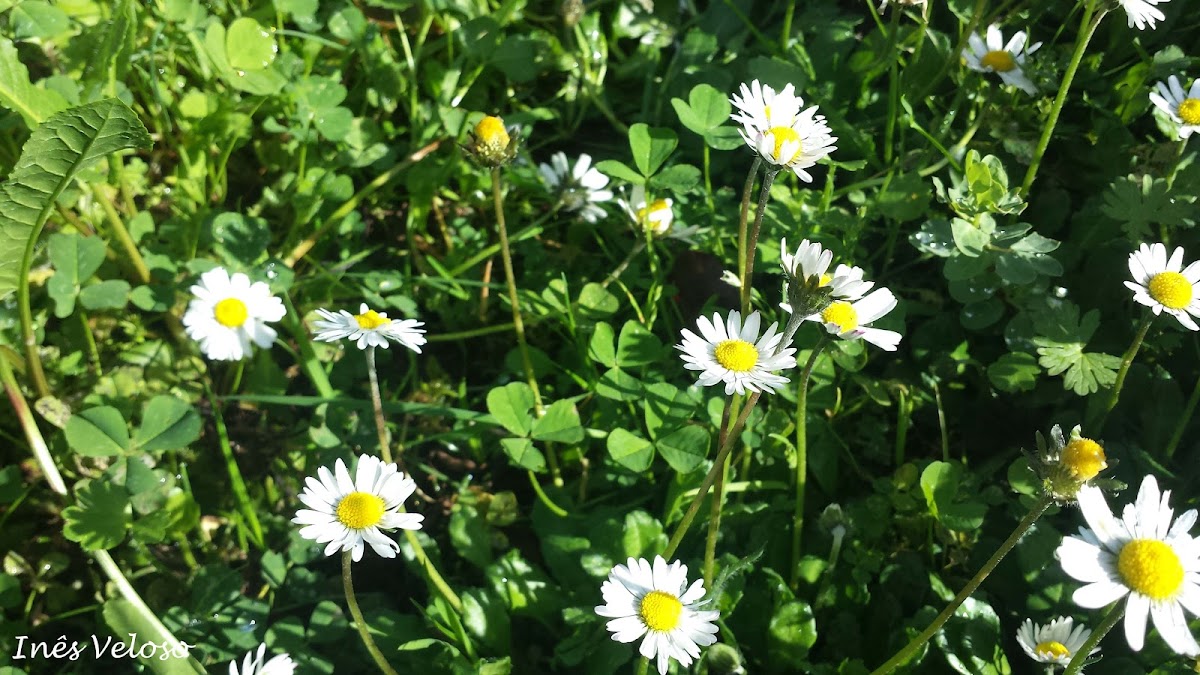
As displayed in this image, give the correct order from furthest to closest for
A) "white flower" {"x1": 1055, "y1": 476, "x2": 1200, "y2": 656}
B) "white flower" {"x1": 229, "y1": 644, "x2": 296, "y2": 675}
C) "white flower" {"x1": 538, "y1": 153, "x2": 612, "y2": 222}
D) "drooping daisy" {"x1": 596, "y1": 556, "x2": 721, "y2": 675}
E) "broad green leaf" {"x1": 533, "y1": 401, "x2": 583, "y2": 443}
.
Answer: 1. "white flower" {"x1": 538, "y1": 153, "x2": 612, "y2": 222}
2. "broad green leaf" {"x1": 533, "y1": 401, "x2": 583, "y2": 443}
3. "white flower" {"x1": 229, "y1": 644, "x2": 296, "y2": 675}
4. "drooping daisy" {"x1": 596, "y1": 556, "x2": 721, "y2": 675}
5. "white flower" {"x1": 1055, "y1": 476, "x2": 1200, "y2": 656}

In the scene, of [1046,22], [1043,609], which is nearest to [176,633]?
[1043,609]

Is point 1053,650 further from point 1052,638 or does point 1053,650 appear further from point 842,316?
point 842,316

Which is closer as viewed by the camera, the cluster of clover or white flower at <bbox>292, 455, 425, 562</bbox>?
the cluster of clover

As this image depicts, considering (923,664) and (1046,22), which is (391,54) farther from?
(923,664)

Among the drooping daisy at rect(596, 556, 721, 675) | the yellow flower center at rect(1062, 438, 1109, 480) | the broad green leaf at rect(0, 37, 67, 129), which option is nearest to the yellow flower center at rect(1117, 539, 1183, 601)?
the yellow flower center at rect(1062, 438, 1109, 480)

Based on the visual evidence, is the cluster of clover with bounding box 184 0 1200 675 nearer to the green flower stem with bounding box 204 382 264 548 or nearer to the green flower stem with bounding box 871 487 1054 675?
the green flower stem with bounding box 871 487 1054 675

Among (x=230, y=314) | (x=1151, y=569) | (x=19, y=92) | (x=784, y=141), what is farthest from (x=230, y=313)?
(x=1151, y=569)
